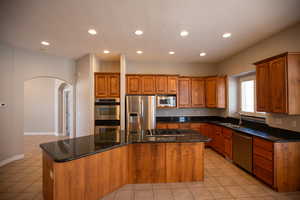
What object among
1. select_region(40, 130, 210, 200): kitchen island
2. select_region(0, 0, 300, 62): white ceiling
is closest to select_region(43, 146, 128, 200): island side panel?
select_region(40, 130, 210, 200): kitchen island

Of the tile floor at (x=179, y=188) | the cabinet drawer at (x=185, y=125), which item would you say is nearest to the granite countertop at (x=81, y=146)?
the tile floor at (x=179, y=188)

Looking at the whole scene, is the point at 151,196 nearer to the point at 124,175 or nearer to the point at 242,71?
the point at 124,175

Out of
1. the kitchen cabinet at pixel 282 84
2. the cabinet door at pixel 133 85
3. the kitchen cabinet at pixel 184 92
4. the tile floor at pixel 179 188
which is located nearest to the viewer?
the tile floor at pixel 179 188

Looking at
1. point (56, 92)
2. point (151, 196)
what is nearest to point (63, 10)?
point (151, 196)

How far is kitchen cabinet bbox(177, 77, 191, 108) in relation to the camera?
16.7 feet

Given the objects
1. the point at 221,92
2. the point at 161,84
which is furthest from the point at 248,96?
the point at 161,84

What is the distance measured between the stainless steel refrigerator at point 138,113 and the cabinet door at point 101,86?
0.74 meters

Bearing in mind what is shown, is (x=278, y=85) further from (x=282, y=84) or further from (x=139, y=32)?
(x=139, y=32)

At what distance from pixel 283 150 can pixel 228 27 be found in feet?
8.02

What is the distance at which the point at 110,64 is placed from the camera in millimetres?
5215

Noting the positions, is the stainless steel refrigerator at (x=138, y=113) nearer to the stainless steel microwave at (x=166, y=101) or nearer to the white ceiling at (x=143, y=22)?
the stainless steel microwave at (x=166, y=101)

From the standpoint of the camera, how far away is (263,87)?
2955 mm

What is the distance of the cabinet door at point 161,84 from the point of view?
4.85 m

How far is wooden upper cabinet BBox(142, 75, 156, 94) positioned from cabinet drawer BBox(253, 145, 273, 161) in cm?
306
